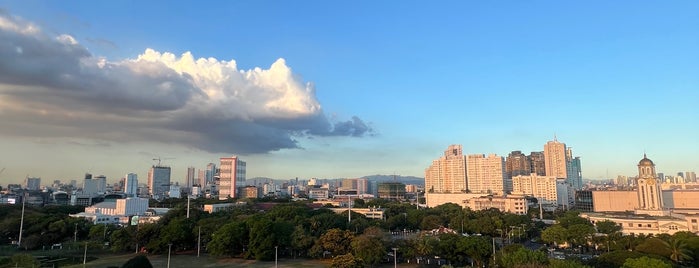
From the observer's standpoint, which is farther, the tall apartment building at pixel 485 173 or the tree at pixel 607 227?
the tall apartment building at pixel 485 173

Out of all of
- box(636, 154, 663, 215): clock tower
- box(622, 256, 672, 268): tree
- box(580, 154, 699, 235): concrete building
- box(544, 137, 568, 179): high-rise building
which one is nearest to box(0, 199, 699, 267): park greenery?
box(622, 256, 672, 268): tree

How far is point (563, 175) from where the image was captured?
135625 millimetres

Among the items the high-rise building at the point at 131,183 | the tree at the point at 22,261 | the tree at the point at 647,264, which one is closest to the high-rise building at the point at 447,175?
the tree at the point at 647,264

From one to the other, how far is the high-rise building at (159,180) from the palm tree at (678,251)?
157m

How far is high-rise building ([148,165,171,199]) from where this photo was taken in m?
159

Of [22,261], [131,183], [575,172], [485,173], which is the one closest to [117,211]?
[22,261]

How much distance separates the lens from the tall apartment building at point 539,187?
108125 mm

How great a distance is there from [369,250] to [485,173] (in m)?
95.1

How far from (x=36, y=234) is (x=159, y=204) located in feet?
149

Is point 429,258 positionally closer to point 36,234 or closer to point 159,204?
point 36,234

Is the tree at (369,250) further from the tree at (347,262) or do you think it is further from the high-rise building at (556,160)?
the high-rise building at (556,160)

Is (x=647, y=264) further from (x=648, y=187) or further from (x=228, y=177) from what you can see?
(x=228, y=177)

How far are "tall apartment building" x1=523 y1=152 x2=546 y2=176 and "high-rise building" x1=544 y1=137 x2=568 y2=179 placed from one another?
245 cm

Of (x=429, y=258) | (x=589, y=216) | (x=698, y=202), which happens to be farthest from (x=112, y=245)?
(x=698, y=202)
